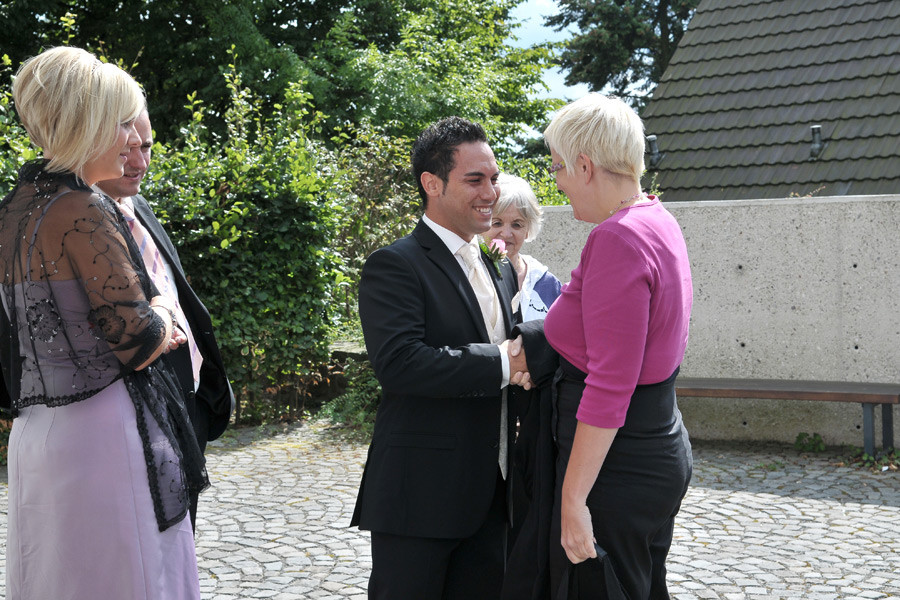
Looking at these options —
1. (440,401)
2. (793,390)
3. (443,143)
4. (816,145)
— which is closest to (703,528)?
(793,390)

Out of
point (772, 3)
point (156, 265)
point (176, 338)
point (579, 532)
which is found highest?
point (772, 3)

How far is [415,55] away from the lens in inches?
805

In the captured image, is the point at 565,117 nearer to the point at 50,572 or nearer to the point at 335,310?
the point at 50,572

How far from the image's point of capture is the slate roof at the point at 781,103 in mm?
11180

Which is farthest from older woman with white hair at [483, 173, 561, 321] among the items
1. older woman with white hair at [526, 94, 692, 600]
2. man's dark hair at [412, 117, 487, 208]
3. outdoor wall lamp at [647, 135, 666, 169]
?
outdoor wall lamp at [647, 135, 666, 169]

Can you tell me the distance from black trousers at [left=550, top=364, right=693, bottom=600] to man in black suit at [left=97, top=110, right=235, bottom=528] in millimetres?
1359

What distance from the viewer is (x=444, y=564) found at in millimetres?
2984

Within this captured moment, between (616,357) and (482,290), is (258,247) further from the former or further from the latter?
(616,357)

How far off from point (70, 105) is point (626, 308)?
157 centimetres

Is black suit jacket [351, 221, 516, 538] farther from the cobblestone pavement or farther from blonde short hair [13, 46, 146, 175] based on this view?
the cobblestone pavement

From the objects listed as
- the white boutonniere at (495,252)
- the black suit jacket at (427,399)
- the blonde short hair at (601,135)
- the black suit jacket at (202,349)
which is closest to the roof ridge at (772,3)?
the white boutonniere at (495,252)

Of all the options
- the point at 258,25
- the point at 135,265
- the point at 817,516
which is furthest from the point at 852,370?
the point at 258,25

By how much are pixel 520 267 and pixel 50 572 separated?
9.33 ft

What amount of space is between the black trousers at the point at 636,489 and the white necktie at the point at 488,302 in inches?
18.5
